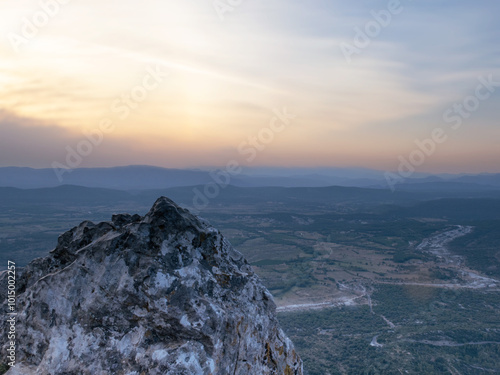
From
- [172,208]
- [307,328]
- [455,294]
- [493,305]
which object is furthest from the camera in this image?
[455,294]

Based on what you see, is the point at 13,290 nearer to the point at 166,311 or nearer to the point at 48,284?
the point at 48,284

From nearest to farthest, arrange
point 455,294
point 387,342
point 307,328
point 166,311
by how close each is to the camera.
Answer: point 166,311 → point 387,342 → point 307,328 → point 455,294

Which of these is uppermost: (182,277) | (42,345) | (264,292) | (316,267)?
(182,277)

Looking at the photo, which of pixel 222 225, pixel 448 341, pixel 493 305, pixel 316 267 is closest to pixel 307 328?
pixel 448 341

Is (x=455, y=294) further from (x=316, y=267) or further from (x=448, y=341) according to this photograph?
(x=316, y=267)

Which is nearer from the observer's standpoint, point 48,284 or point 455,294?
point 48,284

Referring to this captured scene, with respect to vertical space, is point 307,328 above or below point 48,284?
below

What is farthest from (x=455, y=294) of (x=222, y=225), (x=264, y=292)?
(x=222, y=225)
